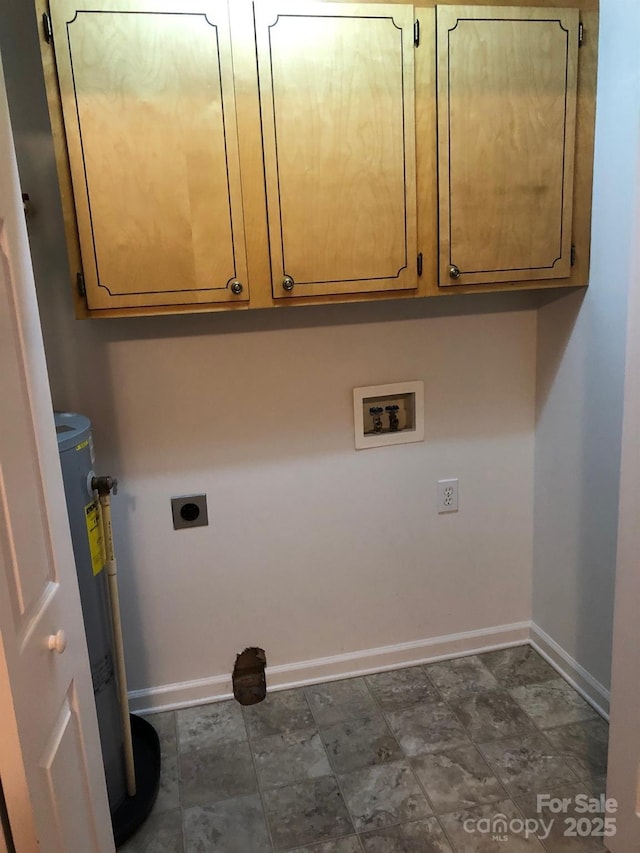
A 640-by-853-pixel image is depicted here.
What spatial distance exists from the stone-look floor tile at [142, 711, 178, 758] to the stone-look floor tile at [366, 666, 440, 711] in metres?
0.72

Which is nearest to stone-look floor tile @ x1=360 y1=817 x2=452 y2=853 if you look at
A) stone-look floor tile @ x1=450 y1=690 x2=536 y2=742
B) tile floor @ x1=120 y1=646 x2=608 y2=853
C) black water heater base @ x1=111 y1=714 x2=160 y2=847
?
tile floor @ x1=120 y1=646 x2=608 y2=853

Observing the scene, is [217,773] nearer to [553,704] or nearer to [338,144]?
[553,704]

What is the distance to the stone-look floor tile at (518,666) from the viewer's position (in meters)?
2.34

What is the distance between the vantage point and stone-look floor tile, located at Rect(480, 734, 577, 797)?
1.87 metres

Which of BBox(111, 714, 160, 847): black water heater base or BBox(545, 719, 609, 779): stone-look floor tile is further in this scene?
BBox(545, 719, 609, 779): stone-look floor tile

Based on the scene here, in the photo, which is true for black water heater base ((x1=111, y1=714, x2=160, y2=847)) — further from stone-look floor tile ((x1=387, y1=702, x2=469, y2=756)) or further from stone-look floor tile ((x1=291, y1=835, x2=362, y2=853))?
stone-look floor tile ((x1=387, y1=702, x2=469, y2=756))

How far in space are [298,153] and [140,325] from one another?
735 millimetres

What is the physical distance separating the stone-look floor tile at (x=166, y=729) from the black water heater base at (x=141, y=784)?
0.15 feet

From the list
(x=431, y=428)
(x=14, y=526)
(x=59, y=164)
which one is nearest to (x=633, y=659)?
(x=431, y=428)

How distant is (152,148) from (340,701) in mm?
1917

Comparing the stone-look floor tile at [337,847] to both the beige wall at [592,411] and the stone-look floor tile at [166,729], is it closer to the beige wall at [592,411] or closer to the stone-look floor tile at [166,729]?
the stone-look floor tile at [166,729]

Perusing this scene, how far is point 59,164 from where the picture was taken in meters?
1.57

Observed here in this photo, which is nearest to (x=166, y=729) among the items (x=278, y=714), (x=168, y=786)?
(x=168, y=786)

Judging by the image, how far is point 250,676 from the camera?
7.62 feet
